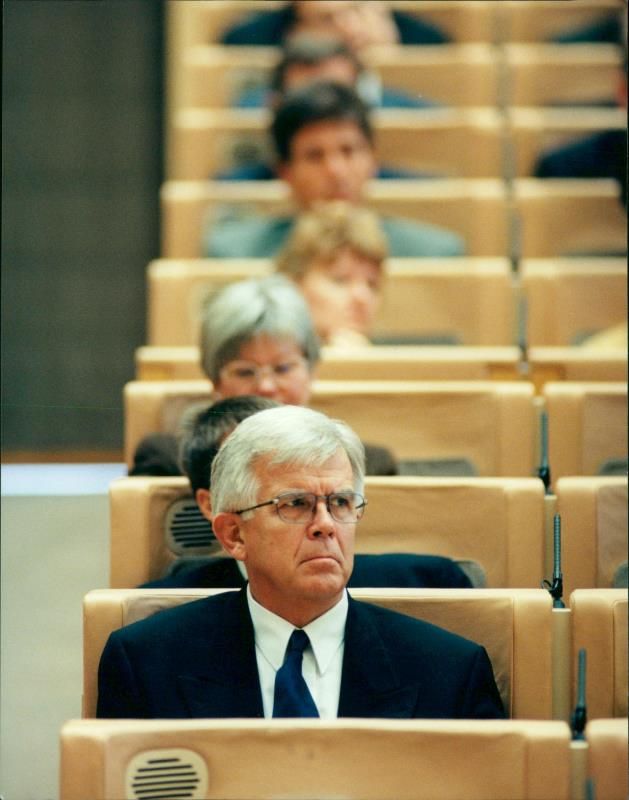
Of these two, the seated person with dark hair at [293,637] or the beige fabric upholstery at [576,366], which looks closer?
the seated person with dark hair at [293,637]

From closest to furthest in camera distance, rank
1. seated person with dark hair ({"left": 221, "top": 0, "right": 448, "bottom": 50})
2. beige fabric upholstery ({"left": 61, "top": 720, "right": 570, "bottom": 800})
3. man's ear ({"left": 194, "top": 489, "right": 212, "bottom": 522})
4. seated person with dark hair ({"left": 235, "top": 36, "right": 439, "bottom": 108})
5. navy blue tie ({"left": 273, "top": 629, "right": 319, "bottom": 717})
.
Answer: beige fabric upholstery ({"left": 61, "top": 720, "right": 570, "bottom": 800}) → navy blue tie ({"left": 273, "top": 629, "right": 319, "bottom": 717}) → man's ear ({"left": 194, "top": 489, "right": 212, "bottom": 522}) → seated person with dark hair ({"left": 235, "top": 36, "right": 439, "bottom": 108}) → seated person with dark hair ({"left": 221, "top": 0, "right": 448, "bottom": 50})

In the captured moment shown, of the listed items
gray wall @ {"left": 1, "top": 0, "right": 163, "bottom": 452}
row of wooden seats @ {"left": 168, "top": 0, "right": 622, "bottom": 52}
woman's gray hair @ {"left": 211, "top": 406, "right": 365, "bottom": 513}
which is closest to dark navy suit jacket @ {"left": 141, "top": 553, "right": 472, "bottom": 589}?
woman's gray hair @ {"left": 211, "top": 406, "right": 365, "bottom": 513}

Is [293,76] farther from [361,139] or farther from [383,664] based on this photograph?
[383,664]

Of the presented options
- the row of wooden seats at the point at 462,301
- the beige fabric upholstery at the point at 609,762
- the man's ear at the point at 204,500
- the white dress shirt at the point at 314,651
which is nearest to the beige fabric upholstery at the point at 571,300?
the row of wooden seats at the point at 462,301

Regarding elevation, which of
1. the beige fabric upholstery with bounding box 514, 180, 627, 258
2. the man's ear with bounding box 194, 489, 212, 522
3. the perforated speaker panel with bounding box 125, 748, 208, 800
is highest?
the beige fabric upholstery with bounding box 514, 180, 627, 258

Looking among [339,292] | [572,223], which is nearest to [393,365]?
[339,292]

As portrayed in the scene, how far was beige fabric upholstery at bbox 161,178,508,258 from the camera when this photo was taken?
Answer: 4.88 feet

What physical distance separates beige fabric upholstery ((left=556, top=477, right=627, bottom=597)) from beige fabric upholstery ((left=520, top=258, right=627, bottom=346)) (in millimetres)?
483

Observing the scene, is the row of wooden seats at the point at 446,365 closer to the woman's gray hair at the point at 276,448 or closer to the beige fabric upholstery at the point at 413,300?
the beige fabric upholstery at the point at 413,300

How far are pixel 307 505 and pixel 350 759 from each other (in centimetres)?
16

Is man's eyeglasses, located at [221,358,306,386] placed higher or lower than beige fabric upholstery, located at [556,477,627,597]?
higher

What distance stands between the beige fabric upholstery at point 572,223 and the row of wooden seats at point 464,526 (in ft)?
2.06

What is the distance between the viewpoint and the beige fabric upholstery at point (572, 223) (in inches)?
59.7

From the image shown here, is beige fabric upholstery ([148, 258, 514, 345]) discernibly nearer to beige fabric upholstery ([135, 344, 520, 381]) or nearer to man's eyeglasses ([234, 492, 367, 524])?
beige fabric upholstery ([135, 344, 520, 381])
